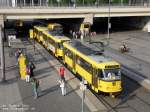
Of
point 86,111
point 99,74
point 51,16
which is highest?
point 51,16

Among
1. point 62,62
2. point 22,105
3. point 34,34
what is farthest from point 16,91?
point 34,34

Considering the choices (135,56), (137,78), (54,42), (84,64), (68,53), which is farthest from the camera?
(135,56)

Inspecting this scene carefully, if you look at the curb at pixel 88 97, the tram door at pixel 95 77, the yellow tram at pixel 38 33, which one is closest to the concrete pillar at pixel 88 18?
the yellow tram at pixel 38 33

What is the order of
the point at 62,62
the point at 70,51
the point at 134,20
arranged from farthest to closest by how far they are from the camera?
the point at 134,20 < the point at 62,62 < the point at 70,51

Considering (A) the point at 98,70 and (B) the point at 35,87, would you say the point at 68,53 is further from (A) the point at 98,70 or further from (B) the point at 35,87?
(B) the point at 35,87

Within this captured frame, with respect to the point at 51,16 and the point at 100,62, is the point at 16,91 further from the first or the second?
the point at 51,16

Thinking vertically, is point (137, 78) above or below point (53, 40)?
below

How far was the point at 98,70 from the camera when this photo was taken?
2441cm

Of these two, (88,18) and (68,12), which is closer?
(68,12)

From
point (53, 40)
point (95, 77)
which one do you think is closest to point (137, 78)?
point (95, 77)

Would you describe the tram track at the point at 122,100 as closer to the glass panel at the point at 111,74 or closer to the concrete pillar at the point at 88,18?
the glass panel at the point at 111,74

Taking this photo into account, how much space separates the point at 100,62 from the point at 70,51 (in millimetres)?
7980

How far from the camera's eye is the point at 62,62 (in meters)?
37.4

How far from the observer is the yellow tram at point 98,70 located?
24.2 metres
